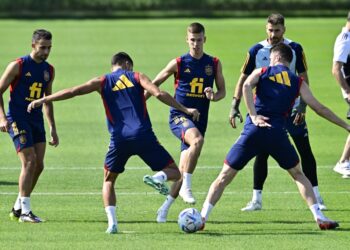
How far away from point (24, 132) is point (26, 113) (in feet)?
0.86

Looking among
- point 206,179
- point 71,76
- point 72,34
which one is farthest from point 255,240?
point 72,34

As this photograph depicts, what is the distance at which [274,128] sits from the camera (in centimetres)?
1323

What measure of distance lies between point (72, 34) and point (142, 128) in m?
38.8

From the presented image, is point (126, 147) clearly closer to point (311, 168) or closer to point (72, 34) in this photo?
point (311, 168)

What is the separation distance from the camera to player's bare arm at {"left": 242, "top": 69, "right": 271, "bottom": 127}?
13.0m

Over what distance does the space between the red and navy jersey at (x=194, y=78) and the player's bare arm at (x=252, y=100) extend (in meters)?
2.41

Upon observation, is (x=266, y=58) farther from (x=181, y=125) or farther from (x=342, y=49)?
(x=342, y=49)

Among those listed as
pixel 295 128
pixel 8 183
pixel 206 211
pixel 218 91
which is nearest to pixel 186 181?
pixel 218 91

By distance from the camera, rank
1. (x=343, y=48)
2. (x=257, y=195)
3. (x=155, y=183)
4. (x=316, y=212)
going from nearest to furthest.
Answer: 1. (x=155, y=183)
2. (x=316, y=212)
3. (x=257, y=195)
4. (x=343, y=48)

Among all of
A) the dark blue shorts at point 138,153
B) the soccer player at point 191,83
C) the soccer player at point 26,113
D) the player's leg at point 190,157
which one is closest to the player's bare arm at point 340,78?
the soccer player at point 191,83

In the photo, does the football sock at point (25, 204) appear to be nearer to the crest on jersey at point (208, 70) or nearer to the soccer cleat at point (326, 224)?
the crest on jersey at point (208, 70)

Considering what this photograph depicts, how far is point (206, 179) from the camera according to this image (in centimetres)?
1769

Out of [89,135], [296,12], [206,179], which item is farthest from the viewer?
[296,12]

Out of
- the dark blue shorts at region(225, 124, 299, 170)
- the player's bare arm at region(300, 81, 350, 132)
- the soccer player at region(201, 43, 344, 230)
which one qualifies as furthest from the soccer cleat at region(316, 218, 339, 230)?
the player's bare arm at region(300, 81, 350, 132)
